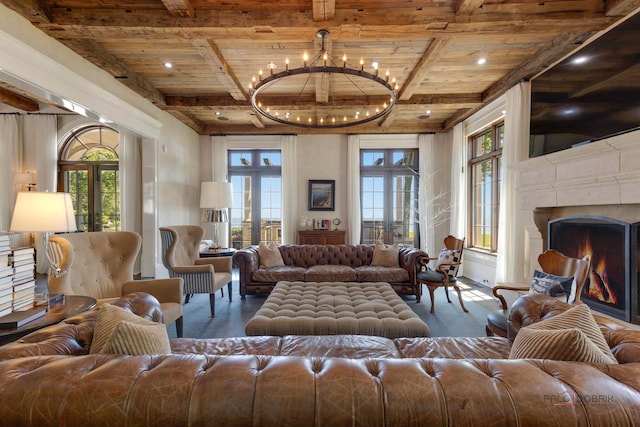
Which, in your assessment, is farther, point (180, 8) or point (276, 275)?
point (276, 275)

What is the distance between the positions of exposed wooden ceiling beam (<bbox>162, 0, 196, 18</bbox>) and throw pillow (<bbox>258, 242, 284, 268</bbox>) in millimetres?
3012

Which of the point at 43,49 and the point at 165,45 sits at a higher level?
the point at 165,45

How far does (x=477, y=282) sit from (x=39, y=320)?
566 centimetres

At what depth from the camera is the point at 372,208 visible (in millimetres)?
6617

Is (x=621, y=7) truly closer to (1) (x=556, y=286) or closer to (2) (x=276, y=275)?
(1) (x=556, y=286)

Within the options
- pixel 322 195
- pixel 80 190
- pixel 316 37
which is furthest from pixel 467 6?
pixel 80 190

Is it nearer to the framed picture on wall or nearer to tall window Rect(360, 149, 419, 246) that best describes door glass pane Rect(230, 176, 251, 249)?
the framed picture on wall

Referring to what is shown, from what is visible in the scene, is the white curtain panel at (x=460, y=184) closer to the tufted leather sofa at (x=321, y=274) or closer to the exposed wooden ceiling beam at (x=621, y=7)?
the tufted leather sofa at (x=321, y=274)

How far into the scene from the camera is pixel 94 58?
331 cm

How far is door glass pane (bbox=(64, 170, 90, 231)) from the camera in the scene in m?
5.78

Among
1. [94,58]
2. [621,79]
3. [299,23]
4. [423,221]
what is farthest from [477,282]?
[94,58]

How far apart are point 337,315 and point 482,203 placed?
4.26 meters

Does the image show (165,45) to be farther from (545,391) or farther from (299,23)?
(545,391)

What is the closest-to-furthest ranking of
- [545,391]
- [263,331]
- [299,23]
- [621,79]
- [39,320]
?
[545,391], [39,320], [263,331], [621,79], [299,23]
